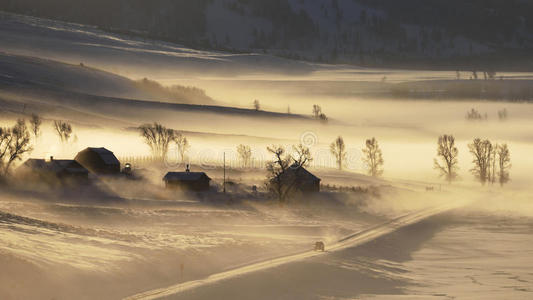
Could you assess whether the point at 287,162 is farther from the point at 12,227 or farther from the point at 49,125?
the point at 49,125

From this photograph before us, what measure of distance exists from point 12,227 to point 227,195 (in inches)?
1348

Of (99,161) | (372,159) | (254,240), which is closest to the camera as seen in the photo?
(254,240)

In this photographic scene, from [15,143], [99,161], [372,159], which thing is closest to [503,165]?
[372,159]

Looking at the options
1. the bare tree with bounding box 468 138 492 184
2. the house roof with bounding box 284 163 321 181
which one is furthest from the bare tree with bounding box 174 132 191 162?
the bare tree with bounding box 468 138 492 184

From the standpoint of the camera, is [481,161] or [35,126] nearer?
[35,126]

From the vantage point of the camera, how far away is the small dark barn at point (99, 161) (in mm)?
122875

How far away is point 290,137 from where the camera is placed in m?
190

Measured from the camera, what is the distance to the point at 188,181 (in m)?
114

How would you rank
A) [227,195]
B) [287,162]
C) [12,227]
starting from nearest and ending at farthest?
[12,227], [227,195], [287,162]

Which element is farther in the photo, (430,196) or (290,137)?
(290,137)

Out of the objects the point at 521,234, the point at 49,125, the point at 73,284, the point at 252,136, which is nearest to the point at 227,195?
the point at 521,234

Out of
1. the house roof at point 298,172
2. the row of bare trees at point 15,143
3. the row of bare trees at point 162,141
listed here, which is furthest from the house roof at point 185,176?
the row of bare trees at point 162,141

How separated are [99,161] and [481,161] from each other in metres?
58.3

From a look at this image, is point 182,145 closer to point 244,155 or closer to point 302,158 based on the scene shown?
point 244,155
